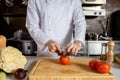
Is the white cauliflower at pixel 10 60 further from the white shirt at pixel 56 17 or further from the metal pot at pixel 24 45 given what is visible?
the metal pot at pixel 24 45

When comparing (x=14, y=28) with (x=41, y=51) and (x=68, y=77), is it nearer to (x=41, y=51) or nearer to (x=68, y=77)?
(x=41, y=51)

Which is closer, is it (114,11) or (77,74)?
(77,74)

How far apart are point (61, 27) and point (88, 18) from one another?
1.44 meters

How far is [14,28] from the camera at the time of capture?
2.78 m

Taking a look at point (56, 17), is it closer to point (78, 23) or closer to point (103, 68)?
point (78, 23)

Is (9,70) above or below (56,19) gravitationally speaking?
below

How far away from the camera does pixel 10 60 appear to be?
0.87m

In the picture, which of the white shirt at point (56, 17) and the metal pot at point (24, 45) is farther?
the metal pot at point (24, 45)

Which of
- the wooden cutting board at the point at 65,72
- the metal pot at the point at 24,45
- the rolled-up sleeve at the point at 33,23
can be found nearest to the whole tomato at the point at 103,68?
the wooden cutting board at the point at 65,72

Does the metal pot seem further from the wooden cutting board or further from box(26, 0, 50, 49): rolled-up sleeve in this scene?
the wooden cutting board

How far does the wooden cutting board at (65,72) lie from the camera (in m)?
0.80

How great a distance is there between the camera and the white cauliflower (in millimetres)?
857

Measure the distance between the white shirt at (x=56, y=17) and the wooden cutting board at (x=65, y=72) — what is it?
16.3 inches

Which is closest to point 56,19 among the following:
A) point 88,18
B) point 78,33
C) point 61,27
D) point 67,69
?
point 61,27
